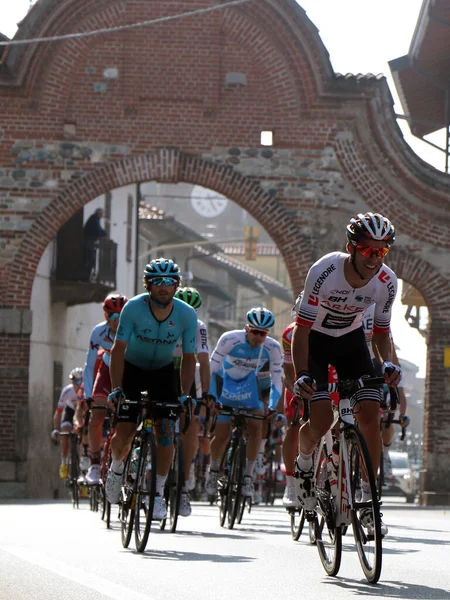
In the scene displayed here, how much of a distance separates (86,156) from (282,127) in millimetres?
3624

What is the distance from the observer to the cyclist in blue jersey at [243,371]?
1508cm

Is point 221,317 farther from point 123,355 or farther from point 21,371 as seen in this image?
point 123,355

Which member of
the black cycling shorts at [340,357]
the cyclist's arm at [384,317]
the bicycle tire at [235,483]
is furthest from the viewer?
the bicycle tire at [235,483]

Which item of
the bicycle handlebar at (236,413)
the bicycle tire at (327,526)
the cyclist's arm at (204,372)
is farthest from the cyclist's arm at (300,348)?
the bicycle handlebar at (236,413)

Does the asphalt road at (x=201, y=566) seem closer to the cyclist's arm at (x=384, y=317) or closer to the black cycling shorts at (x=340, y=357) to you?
the black cycling shorts at (x=340, y=357)

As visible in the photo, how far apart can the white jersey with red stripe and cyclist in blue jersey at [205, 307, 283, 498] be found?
18.7ft

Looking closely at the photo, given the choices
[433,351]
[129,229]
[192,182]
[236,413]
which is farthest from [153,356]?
[129,229]

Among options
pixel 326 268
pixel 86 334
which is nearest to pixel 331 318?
pixel 326 268

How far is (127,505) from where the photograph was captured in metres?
10.6

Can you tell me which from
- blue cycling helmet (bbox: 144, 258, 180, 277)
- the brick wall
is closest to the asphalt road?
blue cycling helmet (bbox: 144, 258, 180, 277)

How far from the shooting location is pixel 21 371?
88.5 feet

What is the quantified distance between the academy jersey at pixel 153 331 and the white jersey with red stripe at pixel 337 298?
200cm

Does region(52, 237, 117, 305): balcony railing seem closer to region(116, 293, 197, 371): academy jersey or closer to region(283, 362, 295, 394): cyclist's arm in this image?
region(283, 362, 295, 394): cyclist's arm

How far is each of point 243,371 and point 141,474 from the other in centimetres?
499
